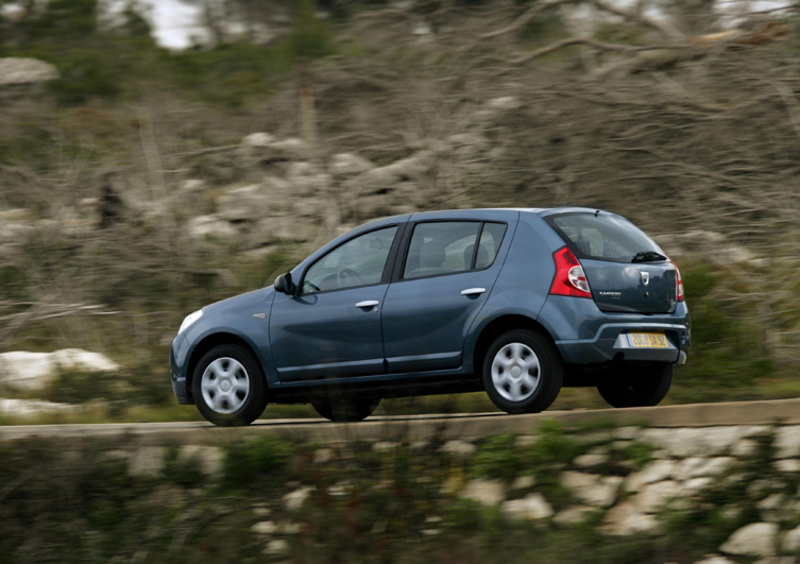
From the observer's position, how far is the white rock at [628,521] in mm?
5924

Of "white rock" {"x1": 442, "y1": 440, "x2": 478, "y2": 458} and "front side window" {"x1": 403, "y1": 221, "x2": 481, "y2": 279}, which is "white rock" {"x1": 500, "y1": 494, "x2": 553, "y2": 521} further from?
"front side window" {"x1": 403, "y1": 221, "x2": 481, "y2": 279}

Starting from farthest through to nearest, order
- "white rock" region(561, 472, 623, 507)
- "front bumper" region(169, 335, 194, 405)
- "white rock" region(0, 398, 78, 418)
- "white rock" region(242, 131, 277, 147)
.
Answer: "white rock" region(242, 131, 277, 147)
"white rock" region(0, 398, 78, 418)
"front bumper" region(169, 335, 194, 405)
"white rock" region(561, 472, 623, 507)

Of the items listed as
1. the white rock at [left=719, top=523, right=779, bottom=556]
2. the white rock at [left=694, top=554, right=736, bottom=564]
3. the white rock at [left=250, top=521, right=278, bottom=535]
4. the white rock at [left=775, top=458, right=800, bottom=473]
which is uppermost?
the white rock at [left=775, top=458, right=800, bottom=473]

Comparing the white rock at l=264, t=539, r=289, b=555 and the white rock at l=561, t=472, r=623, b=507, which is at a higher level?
the white rock at l=561, t=472, r=623, b=507

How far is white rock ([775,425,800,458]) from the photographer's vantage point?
6.02 meters

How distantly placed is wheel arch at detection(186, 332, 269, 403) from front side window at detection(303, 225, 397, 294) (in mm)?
690

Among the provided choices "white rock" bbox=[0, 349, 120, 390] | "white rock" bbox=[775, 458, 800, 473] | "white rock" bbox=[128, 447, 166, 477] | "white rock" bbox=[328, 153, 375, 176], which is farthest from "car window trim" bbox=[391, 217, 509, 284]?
"white rock" bbox=[328, 153, 375, 176]

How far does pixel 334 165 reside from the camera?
1709cm

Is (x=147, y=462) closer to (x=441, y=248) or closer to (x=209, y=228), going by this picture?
(x=441, y=248)

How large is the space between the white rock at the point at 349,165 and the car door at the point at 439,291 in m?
9.32

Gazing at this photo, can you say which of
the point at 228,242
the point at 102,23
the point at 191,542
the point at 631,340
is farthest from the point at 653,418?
the point at 102,23

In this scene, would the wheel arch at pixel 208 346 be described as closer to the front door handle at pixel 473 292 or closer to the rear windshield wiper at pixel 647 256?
the front door handle at pixel 473 292

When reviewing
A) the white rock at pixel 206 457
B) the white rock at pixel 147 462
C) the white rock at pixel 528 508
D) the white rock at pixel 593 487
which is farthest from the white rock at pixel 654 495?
the white rock at pixel 147 462

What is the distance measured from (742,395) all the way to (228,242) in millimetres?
8979
